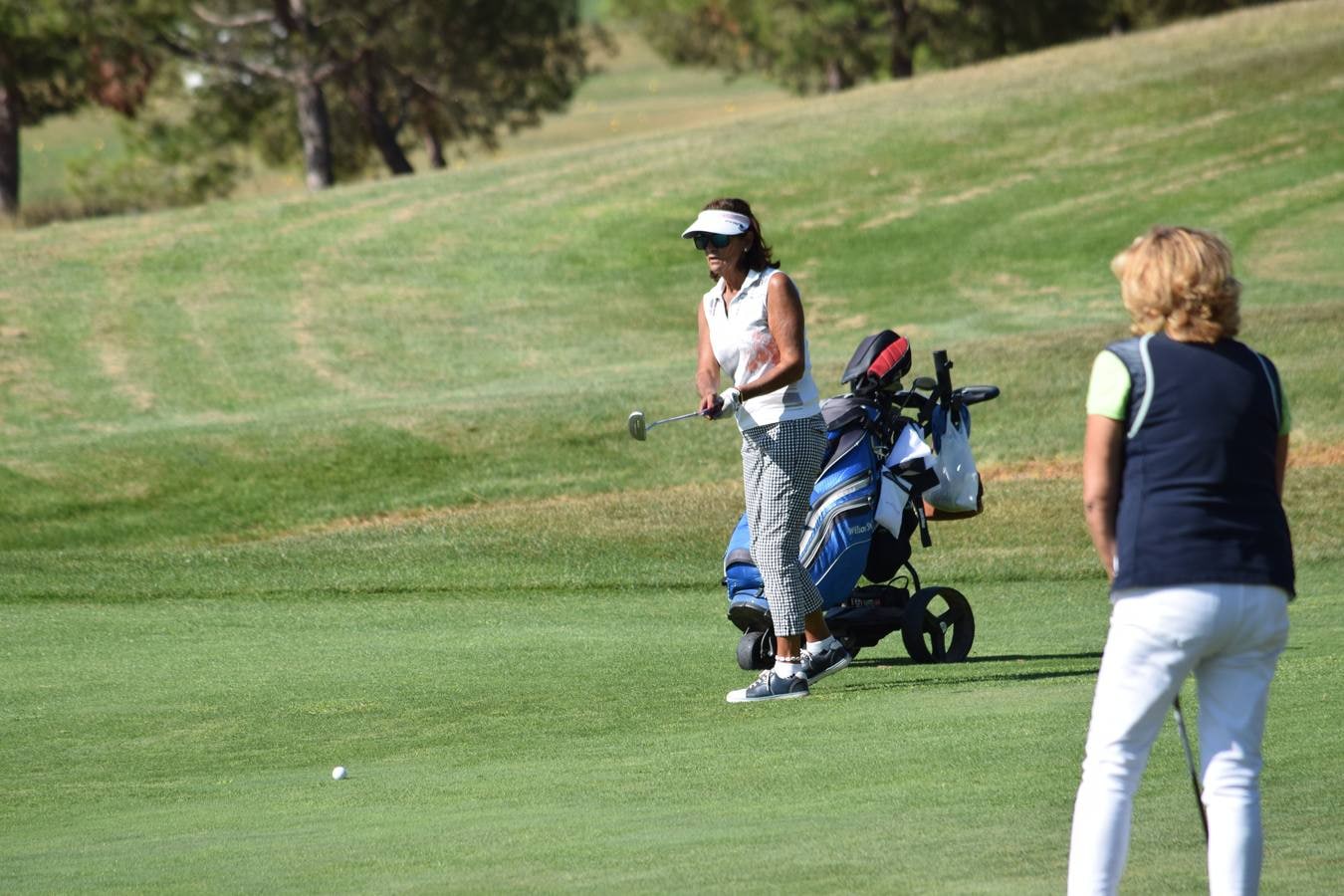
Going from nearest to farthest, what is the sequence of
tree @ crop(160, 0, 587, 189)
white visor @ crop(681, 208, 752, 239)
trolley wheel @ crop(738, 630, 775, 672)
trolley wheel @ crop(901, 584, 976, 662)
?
white visor @ crop(681, 208, 752, 239), trolley wheel @ crop(738, 630, 775, 672), trolley wheel @ crop(901, 584, 976, 662), tree @ crop(160, 0, 587, 189)

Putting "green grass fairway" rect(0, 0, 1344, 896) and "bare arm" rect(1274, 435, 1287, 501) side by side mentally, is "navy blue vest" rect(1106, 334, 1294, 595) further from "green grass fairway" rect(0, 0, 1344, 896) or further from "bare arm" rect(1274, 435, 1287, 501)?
"green grass fairway" rect(0, 0, 1344, 896)

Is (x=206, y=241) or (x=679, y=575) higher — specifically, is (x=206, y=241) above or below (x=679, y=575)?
above

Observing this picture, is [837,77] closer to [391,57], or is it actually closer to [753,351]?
[391,57]

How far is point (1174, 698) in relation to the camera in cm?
457

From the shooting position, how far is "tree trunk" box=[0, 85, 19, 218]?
146ft

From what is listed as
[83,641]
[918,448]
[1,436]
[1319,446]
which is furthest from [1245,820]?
[1,436]

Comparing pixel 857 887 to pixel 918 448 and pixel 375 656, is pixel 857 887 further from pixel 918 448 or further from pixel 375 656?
pixel 375 656

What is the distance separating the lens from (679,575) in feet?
45.0

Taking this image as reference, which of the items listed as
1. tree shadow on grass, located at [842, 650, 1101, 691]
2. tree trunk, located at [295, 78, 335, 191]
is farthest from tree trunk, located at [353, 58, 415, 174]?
tree shadow on grass, located at [842, 650, 1101, 691]

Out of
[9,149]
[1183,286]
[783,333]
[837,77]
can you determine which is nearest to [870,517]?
[783,333]

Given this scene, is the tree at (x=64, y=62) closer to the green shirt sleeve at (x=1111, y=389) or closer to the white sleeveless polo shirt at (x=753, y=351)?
the white sleeveless polo shirt at (x=753, y=351)

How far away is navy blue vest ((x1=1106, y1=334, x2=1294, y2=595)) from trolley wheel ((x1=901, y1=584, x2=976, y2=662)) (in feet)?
16.3

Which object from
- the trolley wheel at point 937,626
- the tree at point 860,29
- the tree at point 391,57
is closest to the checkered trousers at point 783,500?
the trolley wheel at point 937,626

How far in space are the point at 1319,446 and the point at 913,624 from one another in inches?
400
